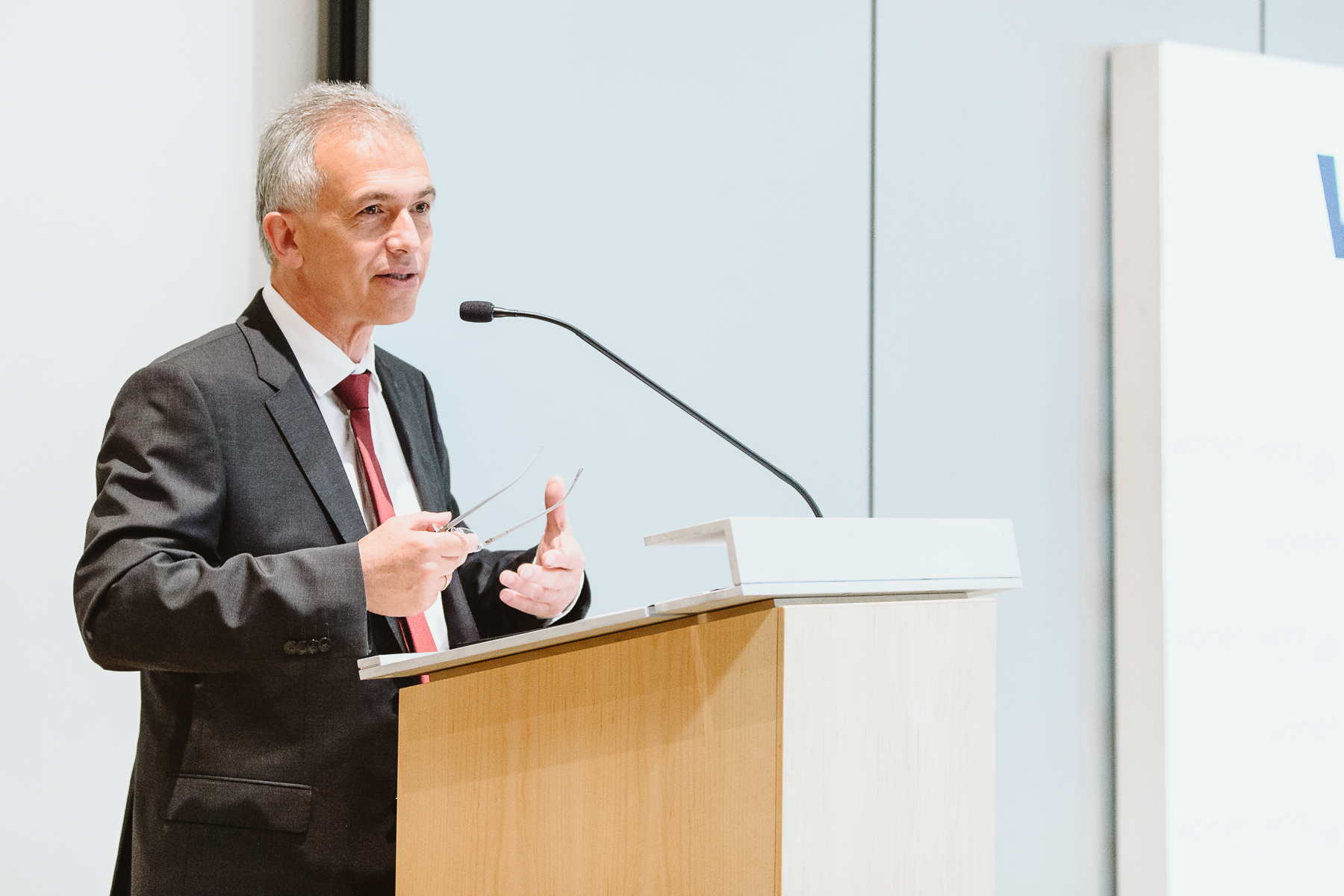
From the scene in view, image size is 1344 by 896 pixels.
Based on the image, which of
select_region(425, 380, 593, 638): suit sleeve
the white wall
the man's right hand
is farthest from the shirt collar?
the white wall

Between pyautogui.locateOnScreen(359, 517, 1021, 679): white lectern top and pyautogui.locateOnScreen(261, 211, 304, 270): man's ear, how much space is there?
2.27ft

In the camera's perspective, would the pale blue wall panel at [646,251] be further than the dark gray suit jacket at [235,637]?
Yes

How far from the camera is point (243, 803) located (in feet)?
4.33

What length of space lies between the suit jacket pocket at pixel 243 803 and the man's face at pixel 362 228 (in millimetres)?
611

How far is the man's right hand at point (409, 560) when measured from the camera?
3.79 ft

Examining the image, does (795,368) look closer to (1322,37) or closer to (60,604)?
(60,604)

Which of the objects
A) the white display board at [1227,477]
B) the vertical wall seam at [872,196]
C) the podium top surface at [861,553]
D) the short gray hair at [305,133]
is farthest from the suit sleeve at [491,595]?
the white display board at [1227,477]

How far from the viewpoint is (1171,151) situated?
252 cm

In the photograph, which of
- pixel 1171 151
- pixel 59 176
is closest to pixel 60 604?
pixel 59 176

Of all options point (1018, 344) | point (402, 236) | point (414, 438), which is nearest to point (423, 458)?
point (414, 438)

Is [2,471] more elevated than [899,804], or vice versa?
[2,471]

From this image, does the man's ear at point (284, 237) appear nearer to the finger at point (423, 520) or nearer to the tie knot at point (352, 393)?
the tie knot at point (352, 393)

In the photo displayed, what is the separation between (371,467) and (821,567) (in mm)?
754

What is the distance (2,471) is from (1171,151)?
7.64ft
